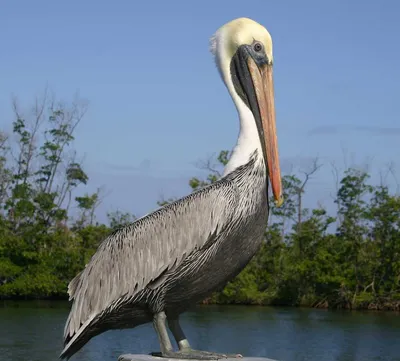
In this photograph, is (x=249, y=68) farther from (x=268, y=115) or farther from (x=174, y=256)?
(x=174, y=256)

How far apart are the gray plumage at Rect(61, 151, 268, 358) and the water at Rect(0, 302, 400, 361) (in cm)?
1079

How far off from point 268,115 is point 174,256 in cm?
100

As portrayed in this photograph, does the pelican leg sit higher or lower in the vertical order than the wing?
lower

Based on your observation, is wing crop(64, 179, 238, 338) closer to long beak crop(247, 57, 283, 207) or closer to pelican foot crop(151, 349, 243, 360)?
long beak crop(247, 57, 283, 207)

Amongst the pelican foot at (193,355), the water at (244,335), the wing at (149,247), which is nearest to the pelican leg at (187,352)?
the pelican foot at (193,355)

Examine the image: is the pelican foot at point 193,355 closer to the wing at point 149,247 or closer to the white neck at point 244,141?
the wing at point 149,247

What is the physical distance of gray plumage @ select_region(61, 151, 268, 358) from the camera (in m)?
4.31

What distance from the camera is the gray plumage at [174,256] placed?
Answer: 431cm

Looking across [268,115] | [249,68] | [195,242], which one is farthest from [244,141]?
[195,242]

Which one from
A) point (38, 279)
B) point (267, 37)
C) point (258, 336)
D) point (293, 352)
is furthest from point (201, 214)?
point (38, 279)

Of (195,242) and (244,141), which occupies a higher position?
(244,141)

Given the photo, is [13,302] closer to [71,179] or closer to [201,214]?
[71,179]

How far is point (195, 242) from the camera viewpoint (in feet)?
14.1

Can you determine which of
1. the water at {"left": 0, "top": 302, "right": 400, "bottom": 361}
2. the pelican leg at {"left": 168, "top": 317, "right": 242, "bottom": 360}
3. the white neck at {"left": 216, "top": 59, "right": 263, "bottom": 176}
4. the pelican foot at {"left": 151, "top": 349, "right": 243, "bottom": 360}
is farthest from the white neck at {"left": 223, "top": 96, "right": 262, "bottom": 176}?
the water at {"left": 0, "top": 302, "right": 400, "bottom": 361}
